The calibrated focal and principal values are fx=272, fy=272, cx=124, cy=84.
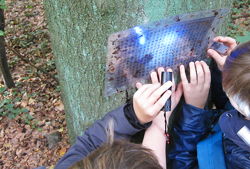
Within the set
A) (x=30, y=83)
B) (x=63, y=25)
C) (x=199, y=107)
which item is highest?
(x=63, y=25)

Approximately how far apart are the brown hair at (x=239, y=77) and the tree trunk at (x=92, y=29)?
0.35 meters

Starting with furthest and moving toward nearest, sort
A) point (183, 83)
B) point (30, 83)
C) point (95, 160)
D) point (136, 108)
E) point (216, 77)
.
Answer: point (30, 83), point (216, 77), point (183, 83), point (136, 108), point (95, 160)

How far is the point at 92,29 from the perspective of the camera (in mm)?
1311

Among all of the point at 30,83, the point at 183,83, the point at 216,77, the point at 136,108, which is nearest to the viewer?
the point at 136,108

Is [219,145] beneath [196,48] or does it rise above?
beneath

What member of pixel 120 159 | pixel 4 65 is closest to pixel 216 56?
pixel 120 159

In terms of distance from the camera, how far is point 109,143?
1053 millimetres

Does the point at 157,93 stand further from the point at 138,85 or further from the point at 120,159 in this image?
the point at 120,159

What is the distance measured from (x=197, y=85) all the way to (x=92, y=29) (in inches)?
23.9

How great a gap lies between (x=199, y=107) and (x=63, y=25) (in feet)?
2.71

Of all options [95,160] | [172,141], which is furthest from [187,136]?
[95,160]

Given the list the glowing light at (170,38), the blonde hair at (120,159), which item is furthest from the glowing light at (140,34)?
the blonde hair at (120,159)

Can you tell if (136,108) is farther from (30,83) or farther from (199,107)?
(30,83)

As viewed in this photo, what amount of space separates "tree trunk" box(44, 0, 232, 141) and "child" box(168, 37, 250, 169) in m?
0.34
